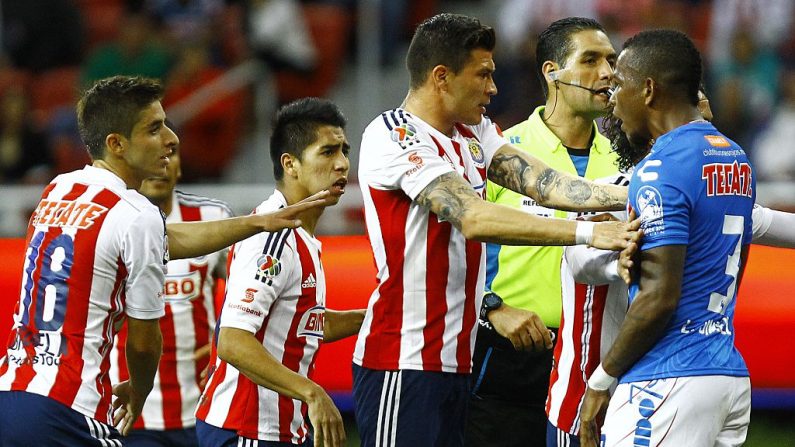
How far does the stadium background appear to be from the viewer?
936 cm

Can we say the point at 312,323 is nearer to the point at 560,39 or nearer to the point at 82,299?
the point at 82,299

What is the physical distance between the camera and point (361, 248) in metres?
7.11

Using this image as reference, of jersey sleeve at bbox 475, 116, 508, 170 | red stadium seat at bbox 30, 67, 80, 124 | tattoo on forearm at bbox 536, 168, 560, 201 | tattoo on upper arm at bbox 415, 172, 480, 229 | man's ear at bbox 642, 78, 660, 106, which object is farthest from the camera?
red stadium seat at bbox 30, 67, 80, 124

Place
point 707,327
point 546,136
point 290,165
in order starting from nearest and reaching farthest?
point 707,327 < point 290,165 < point 546,136

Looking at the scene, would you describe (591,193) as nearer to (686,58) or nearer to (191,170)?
(686,58)

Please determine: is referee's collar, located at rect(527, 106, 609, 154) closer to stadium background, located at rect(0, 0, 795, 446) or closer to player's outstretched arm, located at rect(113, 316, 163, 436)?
player's outstretched arm, located at rect(113, 316, 163, 436)

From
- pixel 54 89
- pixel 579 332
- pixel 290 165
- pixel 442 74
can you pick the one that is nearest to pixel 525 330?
pixel 579 332

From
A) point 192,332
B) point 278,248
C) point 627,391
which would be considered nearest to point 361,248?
point 192,332

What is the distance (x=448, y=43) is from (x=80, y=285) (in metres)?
1.48

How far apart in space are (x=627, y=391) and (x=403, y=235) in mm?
905

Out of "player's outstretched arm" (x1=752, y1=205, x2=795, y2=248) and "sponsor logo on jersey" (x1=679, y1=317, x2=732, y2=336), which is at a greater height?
"player's outstretched arm" (x1=752, y1=205, x2=795, y2=248)

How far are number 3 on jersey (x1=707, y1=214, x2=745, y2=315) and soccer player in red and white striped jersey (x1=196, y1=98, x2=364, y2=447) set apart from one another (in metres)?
1.24

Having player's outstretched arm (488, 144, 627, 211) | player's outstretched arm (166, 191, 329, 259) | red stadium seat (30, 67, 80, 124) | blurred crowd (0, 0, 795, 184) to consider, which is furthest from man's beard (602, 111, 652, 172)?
red stadium seat (30, 67, 80, 124)

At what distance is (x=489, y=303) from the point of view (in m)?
4.46
